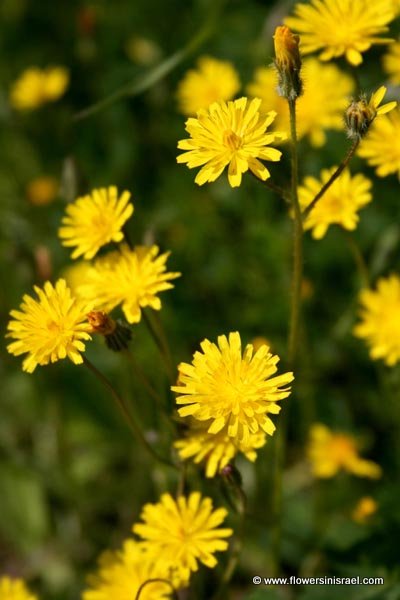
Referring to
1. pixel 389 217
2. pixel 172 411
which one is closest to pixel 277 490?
pixel 172 411

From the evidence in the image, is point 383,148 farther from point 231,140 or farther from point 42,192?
point 42,192

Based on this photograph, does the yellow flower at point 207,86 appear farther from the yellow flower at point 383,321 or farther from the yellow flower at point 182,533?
the yellow flower at point 182,533

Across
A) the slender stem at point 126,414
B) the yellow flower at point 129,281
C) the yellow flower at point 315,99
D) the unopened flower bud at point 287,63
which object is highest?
the yellow flower at point 315,99

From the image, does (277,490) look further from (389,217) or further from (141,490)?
(389,217)

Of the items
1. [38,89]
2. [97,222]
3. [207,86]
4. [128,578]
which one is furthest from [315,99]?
[128,578]

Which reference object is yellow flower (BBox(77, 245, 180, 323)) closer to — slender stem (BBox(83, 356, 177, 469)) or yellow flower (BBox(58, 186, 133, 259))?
yellow flower (BBox(58, 186, 133, 259))

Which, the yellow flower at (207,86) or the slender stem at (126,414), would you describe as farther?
the yellow flower at (207,86)

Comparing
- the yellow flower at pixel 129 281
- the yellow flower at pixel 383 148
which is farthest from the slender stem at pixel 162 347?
the yellow flower at pixel 383 148
